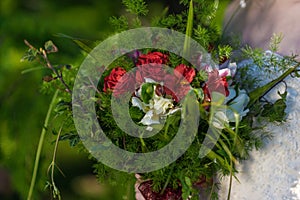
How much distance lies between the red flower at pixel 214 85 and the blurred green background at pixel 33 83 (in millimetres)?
900

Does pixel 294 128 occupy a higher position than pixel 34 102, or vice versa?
pixel 294 128

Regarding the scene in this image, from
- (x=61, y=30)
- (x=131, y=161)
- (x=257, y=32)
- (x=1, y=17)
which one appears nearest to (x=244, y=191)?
(x=131, y=161)

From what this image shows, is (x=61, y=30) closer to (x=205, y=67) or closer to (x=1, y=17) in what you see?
(x=1, y=17)

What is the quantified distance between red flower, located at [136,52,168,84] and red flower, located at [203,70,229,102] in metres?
0.08

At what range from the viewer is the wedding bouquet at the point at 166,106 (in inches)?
34.7

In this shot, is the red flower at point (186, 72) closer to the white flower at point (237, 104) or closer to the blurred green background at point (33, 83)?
the white flower at point (237, 104)

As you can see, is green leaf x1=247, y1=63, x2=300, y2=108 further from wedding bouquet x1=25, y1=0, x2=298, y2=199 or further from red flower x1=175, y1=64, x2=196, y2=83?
red flower x1=175, y1=64, x2=196, y2=83

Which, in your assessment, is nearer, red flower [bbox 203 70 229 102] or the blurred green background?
red flower [bbox 203 70 229 102]

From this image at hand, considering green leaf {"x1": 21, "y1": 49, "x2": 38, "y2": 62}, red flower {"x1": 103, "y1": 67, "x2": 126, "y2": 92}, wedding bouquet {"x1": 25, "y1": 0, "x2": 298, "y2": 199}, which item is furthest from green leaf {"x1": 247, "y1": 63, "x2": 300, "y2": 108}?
green leaf {"x1": 21, "y1": 49, "x2": 38, "y2": 62}

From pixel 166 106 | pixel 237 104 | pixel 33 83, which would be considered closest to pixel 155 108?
pixel 166 106

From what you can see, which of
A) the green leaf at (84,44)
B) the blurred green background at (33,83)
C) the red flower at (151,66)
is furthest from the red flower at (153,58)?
the blurred green background at (33,83)

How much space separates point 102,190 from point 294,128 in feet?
3.86

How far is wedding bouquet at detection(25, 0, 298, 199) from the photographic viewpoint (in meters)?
0.88

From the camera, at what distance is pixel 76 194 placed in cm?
204
